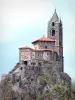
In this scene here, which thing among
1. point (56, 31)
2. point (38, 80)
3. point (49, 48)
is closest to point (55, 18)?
point (56, 31)

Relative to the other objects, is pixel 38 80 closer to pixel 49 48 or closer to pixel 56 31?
pixel 49 48

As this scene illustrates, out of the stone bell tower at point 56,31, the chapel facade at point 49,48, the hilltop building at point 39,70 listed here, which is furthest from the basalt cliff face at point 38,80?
the stone bell tower at point 56,31

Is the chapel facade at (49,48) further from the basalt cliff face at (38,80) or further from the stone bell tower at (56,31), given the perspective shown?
the basalt cliff face at (38,80)

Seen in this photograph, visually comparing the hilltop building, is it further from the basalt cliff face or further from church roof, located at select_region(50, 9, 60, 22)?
church roof, located at select_region(50, 9, 60, 22)

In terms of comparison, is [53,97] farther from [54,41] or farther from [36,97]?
[54,41]

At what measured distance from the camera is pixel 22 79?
57.9m

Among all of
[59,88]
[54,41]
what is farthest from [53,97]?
[54,41]

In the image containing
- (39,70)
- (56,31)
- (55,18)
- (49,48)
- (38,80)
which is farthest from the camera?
(55,18)

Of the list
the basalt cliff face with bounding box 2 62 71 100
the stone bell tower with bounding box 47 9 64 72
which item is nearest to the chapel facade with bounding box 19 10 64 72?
the stone bell tower with bounding box 47 9 64 72

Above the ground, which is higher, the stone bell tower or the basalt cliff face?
the stone bell tower

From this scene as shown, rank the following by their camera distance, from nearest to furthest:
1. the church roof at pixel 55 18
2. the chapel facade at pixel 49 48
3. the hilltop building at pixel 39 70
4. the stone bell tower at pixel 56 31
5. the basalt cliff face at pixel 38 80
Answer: the basalt cliff face at pixel 38 80, the hilltop building at pixel 39 70, the chapel facade at pixel 49 48, the stone bell tower at pixel 56 31, the church roof at pixel 55 18

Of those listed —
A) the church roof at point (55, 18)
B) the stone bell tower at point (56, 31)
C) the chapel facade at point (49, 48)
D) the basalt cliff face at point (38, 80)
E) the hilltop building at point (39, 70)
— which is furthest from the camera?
the church roof at point (55, 18)

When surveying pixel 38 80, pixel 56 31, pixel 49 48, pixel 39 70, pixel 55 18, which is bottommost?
pixel 38 80

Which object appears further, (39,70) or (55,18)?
(55,18)
